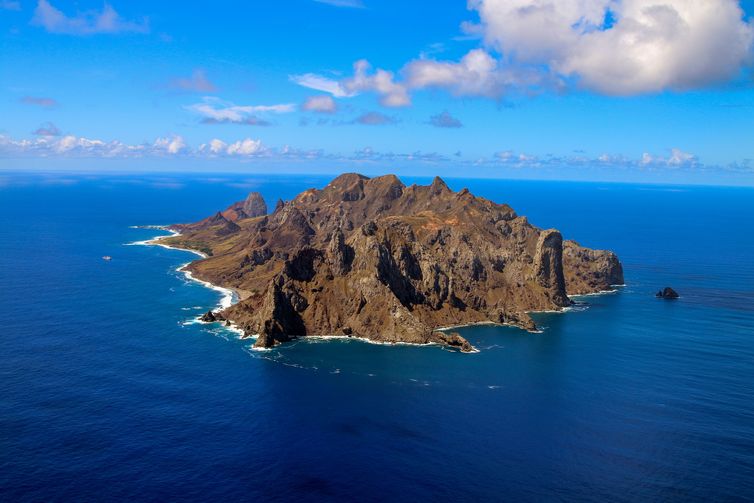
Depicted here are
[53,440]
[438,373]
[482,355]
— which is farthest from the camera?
[482,355]

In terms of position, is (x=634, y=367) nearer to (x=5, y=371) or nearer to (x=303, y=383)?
(x=303, y=383)

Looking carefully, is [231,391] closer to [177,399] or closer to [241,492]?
[177,399]

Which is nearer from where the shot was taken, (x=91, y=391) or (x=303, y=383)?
(x=91, y=391)

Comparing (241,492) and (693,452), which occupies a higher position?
(693,452)


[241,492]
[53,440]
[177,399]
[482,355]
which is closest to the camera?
[241,492]

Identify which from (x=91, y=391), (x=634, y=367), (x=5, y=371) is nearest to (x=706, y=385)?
(x=634, y=367)

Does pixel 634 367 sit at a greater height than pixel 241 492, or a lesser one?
greater

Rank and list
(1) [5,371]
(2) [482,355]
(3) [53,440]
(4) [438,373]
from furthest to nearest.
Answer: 1. (2) [482,355]
2. (4) [438,373]
3. (1) [5,371]
4. (3) [53,440]

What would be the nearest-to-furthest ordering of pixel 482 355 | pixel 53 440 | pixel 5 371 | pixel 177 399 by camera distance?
pixel 53 440
pixel 177 399
pixel 5 371
pixel 482 355

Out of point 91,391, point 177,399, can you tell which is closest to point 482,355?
point 177,399
